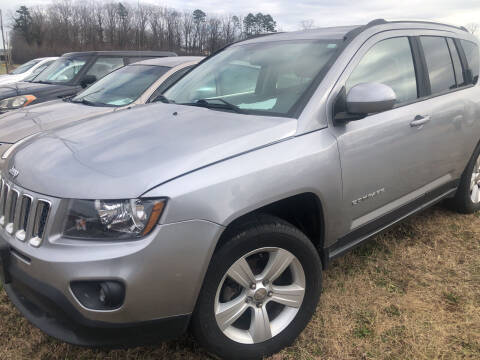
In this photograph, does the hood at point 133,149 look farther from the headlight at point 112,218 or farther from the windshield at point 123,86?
the windshield at point 123,86

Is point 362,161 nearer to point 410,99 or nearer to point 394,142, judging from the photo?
point 394,142

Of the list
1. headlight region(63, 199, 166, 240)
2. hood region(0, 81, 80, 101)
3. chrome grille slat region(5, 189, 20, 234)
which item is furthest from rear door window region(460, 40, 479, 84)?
hood region(0, 81, 80, 101)

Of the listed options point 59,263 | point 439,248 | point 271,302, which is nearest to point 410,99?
point 439,248

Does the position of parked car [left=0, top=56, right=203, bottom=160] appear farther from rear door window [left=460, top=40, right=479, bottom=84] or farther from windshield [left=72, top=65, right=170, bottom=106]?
rear door window [left=460, top=40, right=479, bottom=84]

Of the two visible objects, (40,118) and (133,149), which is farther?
(40,118)

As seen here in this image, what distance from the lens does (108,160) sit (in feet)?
6.64

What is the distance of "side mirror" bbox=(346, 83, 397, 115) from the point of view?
2.31 metres

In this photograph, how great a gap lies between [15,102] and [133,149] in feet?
17.9

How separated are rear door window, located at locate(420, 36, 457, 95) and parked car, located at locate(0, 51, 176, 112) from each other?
5.67 meters

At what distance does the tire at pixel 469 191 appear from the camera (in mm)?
3752

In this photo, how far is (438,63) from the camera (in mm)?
3363

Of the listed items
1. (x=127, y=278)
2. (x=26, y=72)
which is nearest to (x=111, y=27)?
(x=26, y=72)

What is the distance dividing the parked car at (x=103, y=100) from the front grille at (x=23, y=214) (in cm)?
228

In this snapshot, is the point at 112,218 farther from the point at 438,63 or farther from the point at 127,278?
the point at 438,63
